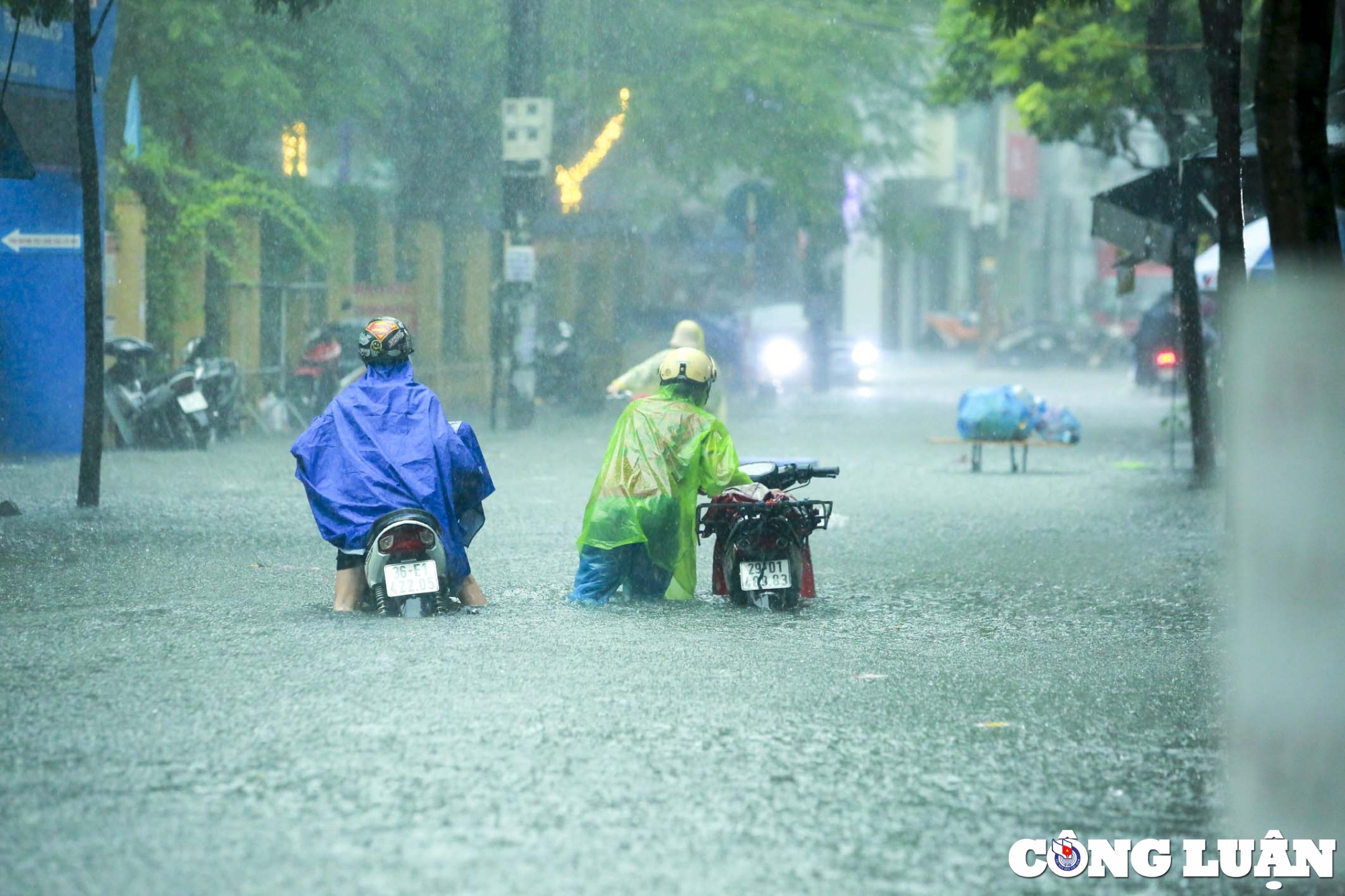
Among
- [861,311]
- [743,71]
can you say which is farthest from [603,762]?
[861,311]

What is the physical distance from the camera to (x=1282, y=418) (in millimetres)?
4547

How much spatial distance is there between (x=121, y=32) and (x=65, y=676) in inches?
648

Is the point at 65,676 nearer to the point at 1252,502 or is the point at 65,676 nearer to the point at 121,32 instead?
the point at 1252,502

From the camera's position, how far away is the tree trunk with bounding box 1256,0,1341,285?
5.48m

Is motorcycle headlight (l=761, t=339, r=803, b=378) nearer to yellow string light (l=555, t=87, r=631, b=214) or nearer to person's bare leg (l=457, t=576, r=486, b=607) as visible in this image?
yellow string light (l=555, t=87, r=631, b=214)

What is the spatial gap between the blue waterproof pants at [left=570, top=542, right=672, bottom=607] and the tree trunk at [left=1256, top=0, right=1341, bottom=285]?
4.28 meters

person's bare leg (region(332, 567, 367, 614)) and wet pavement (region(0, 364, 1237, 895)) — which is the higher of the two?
person's bare leg (region(332, 567, 367, 614))

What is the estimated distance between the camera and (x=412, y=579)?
27.8 ft

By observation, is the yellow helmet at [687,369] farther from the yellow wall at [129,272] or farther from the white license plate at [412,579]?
the yellow wall at [129,272]

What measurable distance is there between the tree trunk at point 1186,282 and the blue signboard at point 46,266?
9.87m

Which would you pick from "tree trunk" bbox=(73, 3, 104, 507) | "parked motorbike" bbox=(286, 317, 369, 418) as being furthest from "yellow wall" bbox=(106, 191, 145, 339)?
"tree trunk" bbox=(73, 3, 104, 507)

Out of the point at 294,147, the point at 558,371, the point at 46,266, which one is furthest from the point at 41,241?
the point at 558,371

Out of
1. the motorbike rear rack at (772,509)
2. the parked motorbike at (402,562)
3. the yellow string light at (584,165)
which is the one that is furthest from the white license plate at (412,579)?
the yellow string light at (584,165)

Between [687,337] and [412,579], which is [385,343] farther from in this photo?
[687,337]
